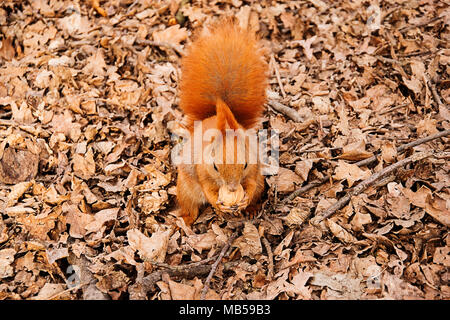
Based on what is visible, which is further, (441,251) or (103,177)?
(103,177)

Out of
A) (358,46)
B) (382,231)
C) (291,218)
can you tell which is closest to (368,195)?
(382,231)

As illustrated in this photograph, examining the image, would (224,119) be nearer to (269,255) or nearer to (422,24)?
(269,255)

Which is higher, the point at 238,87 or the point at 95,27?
the point at 95,27

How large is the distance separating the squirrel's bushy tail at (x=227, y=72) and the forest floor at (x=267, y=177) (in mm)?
715

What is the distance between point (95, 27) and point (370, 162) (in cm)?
321

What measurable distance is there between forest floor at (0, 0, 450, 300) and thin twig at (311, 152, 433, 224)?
1 centimetres

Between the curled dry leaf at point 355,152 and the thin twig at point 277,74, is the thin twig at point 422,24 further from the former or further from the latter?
the curled dry leaf at point 355,152

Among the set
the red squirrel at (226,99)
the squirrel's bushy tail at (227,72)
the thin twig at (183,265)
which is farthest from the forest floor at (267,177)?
the squirrel's bushy tail at (227,72)

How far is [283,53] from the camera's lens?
403 centimetres

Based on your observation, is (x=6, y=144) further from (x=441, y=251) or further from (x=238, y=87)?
(x=441, y=251)

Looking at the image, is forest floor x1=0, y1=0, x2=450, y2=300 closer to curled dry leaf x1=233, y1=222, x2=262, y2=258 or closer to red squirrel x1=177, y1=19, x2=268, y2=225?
curled dry leaf x1=233, y1=222, x2=262, y2=258

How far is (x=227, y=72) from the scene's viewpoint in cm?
266

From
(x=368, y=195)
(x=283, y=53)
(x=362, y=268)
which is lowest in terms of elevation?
(x=362, y=268)

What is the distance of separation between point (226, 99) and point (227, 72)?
199 millimetres
